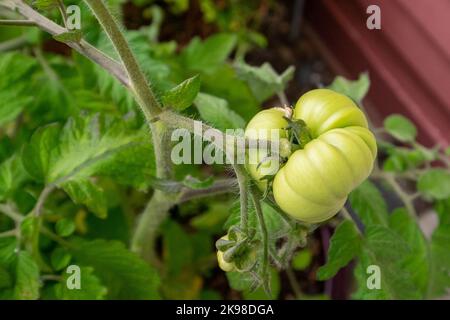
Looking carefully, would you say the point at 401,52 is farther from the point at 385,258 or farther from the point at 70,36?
the point at 70,36

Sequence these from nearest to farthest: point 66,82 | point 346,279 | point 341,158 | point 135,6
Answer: point 341,158
point 66,82
point 346,279
point 135,6

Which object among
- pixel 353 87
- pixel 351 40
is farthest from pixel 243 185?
pixel 351 40

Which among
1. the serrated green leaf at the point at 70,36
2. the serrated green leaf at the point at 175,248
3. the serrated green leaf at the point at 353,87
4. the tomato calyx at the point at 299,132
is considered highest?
the serrated green leaf at the point at 353,87

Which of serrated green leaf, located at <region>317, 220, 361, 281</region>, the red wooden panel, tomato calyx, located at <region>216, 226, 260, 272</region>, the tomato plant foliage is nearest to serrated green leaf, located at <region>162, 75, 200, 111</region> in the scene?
the tomato plant foliage

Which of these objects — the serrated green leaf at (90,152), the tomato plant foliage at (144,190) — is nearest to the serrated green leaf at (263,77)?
the tomato plant foliage at (144,190)

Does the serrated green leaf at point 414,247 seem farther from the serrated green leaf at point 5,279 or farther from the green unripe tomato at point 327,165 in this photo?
the serrated green leaf at point 5,279

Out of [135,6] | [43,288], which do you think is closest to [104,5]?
[43,288]
